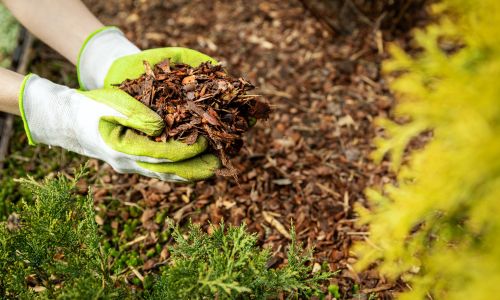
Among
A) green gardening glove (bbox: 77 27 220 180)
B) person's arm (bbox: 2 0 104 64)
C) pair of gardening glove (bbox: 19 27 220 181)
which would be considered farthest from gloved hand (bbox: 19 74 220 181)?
person's arm (bbox: 2 0 104 64)

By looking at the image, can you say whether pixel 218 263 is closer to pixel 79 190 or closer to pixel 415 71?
pixel 415 71

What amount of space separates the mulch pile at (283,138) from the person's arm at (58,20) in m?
1.01

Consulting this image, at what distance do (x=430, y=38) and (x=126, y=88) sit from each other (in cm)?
172

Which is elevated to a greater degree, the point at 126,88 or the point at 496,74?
the point at 496,74

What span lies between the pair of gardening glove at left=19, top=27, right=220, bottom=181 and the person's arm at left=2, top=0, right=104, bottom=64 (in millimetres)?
406

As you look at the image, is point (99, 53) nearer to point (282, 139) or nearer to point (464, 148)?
point (282, 139)

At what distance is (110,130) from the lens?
2361 mm

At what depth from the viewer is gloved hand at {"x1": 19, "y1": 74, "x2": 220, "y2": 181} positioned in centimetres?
227

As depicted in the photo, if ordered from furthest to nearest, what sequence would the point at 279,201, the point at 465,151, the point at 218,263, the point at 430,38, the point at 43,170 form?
the point at 43,170 < the point at 279,201 < the point at 218,263 < the point at 430,38 < the point at 465,151

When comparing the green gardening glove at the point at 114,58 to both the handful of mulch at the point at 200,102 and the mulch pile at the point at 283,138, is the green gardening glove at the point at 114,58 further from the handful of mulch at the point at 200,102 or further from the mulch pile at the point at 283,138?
the mulch pile at the point at 283,138

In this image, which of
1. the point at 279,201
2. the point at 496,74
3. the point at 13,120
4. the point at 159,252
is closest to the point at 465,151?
the point at 496,74

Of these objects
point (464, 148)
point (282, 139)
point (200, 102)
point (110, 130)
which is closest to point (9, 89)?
point (110, 130)

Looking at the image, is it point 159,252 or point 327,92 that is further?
point 327,92

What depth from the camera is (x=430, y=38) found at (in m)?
1.62
